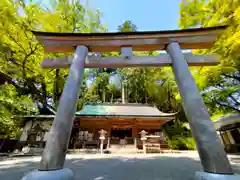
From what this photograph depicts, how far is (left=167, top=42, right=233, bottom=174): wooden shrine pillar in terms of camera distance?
Result: 2051mm

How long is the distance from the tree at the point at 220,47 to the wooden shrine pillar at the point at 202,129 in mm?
3095

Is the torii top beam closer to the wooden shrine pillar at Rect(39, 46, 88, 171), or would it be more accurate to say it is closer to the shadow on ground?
the wooden shrine pillar at Rect(39, 46, 88, 171)

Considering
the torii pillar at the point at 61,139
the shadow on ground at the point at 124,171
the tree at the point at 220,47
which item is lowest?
the shadow on ground at the point at 124,171

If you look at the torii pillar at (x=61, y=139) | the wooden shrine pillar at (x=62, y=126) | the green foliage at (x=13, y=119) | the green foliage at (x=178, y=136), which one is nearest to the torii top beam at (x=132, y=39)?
the wooden shrine pillar at (x=62, y=126)

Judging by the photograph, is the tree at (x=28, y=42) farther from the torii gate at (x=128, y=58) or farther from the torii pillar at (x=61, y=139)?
the torii pillar at (x=61, y=139)

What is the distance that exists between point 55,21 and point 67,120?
295 inches

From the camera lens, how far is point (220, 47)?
16.4 feet

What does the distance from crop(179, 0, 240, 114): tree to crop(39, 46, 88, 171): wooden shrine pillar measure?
5.12 metres

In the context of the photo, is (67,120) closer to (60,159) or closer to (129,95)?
(60,159)

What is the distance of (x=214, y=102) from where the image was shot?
286 inches

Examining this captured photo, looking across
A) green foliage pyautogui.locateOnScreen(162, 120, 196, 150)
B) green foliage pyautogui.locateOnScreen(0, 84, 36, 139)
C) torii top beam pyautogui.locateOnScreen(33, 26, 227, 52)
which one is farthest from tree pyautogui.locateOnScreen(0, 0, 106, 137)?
green foliage pyautogui.locateOnScreen(162, 120, 196, 150)

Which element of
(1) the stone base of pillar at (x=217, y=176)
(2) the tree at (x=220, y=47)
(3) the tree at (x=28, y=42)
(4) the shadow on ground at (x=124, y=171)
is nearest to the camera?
(1) the stone base of pillar at (x=217, y=176)

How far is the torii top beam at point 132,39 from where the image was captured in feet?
11.4

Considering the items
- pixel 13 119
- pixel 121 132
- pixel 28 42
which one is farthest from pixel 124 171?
pixel 13 119
